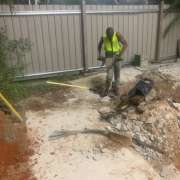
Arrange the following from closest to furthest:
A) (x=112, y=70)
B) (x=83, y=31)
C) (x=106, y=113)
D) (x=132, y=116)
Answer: (x=132, y=116) < (x=106, y=113) < (x=112, y=70) < (x=83, y=31)

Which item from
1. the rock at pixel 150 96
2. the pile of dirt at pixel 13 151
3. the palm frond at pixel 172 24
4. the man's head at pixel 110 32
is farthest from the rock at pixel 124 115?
the palm frond at pixel 172 24

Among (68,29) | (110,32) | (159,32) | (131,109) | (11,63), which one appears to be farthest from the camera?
(159,32)

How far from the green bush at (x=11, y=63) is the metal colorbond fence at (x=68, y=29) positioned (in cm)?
17

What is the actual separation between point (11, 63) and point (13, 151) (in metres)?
2.91

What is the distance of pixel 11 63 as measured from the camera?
19.6ft

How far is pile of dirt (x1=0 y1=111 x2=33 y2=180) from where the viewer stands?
3250mm

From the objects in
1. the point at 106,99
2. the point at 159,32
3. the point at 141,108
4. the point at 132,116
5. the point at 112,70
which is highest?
the point at 159,32

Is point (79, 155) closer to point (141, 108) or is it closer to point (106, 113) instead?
point (106, 113)

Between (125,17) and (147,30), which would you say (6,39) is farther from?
(147,30)

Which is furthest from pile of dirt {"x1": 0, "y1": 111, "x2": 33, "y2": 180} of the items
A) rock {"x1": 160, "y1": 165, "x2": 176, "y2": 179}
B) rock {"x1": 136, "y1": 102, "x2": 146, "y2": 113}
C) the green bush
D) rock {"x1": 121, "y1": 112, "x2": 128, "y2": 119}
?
rock {"x1": 136, "y1": 102, "x2": 146, "y2": 113}

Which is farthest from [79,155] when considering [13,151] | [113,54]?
[113,54]

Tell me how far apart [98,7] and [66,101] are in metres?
2.79

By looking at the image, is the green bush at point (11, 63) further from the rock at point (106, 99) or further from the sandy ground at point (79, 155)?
the rock at point (106, 99)

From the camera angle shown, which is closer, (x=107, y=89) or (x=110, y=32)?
(x=110, y=32)
